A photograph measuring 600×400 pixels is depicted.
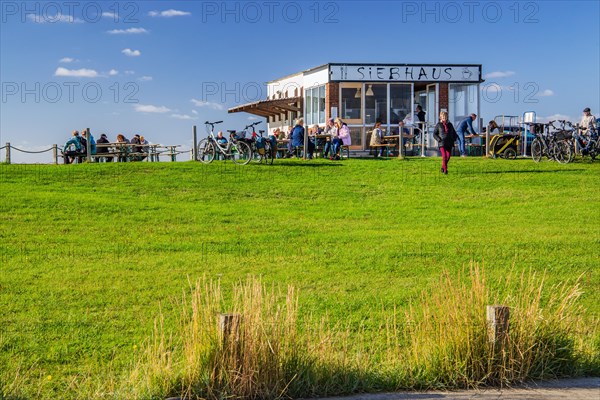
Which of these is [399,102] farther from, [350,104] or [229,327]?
[229,327]

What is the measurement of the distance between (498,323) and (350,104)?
26.7 metres

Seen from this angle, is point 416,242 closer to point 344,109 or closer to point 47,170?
point 47,170

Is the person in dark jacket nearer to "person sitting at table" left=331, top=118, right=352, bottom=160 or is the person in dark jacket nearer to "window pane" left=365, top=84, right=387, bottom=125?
"person sitting at table" left=331, top=118, right=352, bottom=160

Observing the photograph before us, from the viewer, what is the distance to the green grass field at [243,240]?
8398 mm

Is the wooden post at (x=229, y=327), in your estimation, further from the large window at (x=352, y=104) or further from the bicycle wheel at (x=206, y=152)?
the large window at (x=352, y=104)

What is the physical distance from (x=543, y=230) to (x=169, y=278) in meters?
7.34

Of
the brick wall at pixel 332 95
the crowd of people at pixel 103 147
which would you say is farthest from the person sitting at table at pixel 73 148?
the brick wall at pixel 332 95

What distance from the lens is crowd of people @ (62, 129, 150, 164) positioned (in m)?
26.6

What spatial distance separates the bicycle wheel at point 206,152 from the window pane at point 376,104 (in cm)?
1036

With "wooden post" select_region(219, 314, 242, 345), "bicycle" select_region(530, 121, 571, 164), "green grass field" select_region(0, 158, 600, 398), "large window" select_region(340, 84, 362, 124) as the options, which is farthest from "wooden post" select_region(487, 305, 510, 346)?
"large window" select_region(340, 84, 362, 124)

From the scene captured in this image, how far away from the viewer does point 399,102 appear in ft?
108

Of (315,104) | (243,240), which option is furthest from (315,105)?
(243,240)

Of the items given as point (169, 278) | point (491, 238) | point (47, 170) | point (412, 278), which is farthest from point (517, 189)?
point (47, 170)

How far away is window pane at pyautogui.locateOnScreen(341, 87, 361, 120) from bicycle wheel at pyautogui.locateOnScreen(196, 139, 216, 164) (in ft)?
32.3
